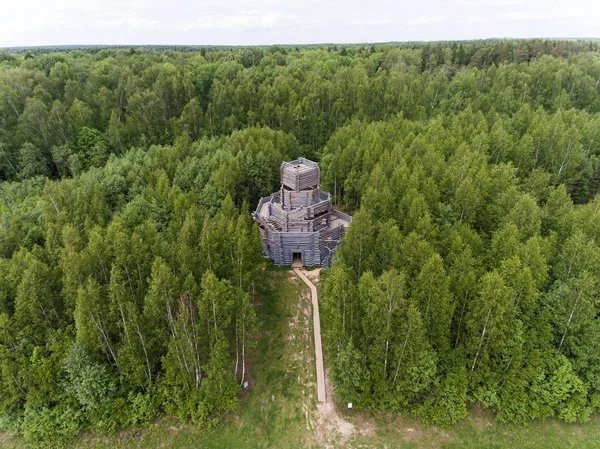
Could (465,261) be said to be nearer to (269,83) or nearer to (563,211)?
(563,211)

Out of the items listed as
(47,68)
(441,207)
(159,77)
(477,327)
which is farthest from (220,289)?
(47,68)

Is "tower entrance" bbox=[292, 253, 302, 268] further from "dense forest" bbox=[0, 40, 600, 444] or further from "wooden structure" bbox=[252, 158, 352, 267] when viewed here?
"dense forest" bbox=[0, 40, 600, 444]

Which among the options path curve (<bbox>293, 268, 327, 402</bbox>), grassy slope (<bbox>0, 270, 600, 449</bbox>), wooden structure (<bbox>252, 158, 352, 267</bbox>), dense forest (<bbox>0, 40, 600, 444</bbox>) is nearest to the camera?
dense forest (<bbox>0, 40, 600, 444</bbox>)

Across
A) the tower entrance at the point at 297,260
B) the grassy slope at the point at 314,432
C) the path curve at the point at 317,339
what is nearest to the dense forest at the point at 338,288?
the grassy slope at the point at 314,432

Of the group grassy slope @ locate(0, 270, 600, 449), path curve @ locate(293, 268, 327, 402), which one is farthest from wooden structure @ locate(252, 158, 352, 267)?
grassy slope @ locate(0, 270, 600, 449)

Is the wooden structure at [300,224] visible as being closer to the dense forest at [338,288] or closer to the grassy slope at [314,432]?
the dense forest at [338,288]

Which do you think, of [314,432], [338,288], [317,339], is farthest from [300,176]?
[314,432]
